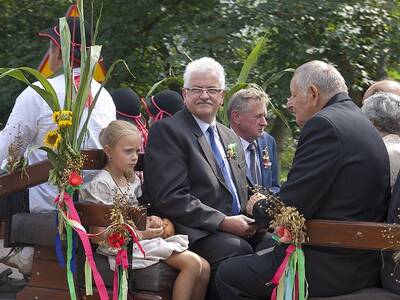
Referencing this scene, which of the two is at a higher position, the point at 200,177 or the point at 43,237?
the point at 200,177

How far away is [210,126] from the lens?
5.52m

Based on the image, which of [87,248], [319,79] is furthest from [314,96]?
[87,248]

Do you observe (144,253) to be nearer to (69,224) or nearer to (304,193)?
(69,224)

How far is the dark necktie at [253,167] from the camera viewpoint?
6.29m

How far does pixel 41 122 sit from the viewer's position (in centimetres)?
539

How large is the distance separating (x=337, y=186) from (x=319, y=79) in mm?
594

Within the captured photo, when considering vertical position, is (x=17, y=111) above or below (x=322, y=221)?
above

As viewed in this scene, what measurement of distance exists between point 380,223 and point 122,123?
1.67 m

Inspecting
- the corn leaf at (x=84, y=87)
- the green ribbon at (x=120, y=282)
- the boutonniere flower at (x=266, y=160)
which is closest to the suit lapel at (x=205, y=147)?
the corn leaf at (x=84, y=87)

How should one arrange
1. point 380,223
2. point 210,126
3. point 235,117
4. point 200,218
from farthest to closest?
point 235,117, point 210,126, point 200,218, point 380,223

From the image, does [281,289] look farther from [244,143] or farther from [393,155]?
[244,143]

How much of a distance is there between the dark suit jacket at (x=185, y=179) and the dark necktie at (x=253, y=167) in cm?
91

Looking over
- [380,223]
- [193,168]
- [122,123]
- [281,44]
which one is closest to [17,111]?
[122,123]

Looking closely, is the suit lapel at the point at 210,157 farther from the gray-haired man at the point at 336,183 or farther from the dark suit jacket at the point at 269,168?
the dark suit jacket at the point at 269,168
